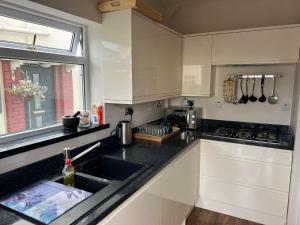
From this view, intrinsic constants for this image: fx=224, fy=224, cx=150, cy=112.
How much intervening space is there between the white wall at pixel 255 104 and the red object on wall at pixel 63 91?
5.36 feet

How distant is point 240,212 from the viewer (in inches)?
92.4

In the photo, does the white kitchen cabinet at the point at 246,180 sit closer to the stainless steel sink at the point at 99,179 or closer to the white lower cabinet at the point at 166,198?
the white lower cabinet at the point at 166,198

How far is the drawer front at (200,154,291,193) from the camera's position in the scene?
210cm

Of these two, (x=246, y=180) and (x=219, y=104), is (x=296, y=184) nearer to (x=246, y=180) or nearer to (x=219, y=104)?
(x=246, y=180)

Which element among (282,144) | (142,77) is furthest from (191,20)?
(282,144)

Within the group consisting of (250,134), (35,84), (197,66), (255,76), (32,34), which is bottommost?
(250,134)

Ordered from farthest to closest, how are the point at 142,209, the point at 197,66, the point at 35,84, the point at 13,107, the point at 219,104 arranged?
the point at 219,104, the point at 197,66, the point at 35,84, the point at 13,107, the point at 142,209

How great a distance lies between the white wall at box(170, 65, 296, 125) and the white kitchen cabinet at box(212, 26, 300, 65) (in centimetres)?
28

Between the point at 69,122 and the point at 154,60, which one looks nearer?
the point at 69,122

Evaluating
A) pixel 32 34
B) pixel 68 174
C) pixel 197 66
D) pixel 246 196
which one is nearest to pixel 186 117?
pixel 197 66

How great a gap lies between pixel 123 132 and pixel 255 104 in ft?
5.28

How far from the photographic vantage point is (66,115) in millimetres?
1853

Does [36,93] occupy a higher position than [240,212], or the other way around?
[36,93]

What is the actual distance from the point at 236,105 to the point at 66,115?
192 centimetres
